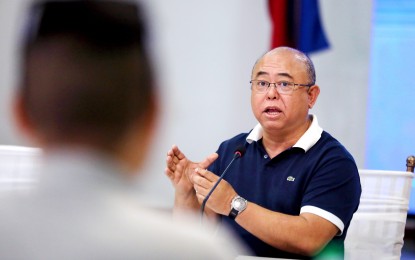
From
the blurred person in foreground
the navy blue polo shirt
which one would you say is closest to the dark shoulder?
the navy blue polo shirt

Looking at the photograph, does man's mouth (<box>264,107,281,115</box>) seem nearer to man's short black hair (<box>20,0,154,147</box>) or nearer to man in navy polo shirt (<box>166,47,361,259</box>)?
man in navy polo shirt (<box>166,47,361,259</box>)

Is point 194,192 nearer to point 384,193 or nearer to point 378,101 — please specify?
point 384,193

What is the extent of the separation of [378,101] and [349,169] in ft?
9.29

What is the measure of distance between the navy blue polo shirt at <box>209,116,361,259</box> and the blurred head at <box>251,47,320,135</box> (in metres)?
0.08

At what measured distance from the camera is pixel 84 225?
0.61 m

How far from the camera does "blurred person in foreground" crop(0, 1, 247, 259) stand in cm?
61

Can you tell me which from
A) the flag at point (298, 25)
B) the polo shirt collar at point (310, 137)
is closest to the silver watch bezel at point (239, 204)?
the polo shirt collar at point (310, 137)

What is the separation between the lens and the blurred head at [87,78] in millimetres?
613

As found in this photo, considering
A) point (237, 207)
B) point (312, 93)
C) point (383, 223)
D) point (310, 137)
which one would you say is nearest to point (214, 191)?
point (237, 207)

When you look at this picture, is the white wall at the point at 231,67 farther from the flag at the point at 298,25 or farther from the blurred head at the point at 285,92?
the blurred head at the point at 285,92

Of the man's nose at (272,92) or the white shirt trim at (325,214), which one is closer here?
the white shirt trim at (325,214)

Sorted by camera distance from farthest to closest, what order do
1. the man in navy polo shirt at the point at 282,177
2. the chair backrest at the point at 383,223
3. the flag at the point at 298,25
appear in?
the flag at the point at 298,25, the chair backrest at the point at 383,223, the man in navy polo shirt at the point at 282,177

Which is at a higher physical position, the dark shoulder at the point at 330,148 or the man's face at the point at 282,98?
the man's face at the point at 282,98

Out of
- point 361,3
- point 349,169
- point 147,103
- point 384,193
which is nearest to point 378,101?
point 361,3
